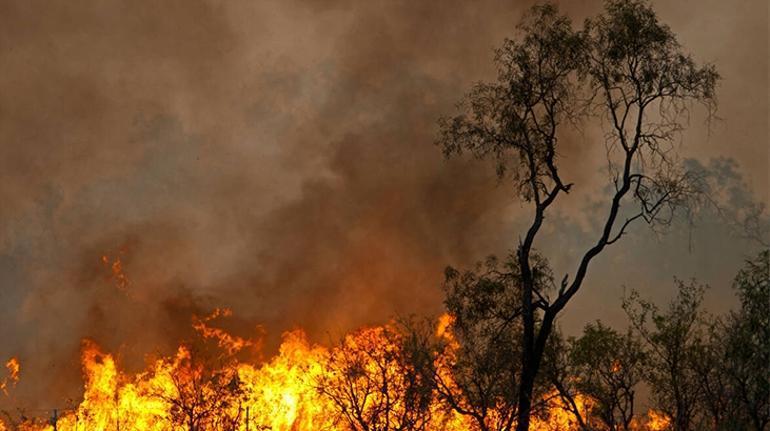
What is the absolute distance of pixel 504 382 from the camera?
42.8 metres

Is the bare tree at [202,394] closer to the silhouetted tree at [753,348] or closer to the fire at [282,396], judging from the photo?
the fire at [282,396]

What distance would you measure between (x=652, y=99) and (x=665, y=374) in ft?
71.6

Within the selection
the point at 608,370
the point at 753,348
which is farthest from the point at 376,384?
the point at 753,348

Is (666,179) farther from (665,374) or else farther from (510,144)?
(665,374)

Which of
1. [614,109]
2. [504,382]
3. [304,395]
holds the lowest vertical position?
[504,382]

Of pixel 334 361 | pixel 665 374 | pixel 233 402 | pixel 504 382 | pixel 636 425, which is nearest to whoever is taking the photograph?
pixel 504 382

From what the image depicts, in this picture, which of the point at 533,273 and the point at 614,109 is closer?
the point at 614,109

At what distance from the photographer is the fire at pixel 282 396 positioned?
2090 inches

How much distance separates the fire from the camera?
5309 cm

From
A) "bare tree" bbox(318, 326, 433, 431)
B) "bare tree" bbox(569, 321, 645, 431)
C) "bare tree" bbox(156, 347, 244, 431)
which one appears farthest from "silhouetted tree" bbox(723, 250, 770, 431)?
"bare tree" bbox(156, 347, 244, 431)

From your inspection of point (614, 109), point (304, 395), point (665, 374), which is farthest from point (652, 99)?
point (304, 395)

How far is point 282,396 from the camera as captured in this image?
87.7m

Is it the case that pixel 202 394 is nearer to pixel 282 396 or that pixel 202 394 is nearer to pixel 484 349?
pixel 282 396

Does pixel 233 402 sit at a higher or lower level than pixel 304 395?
lower
